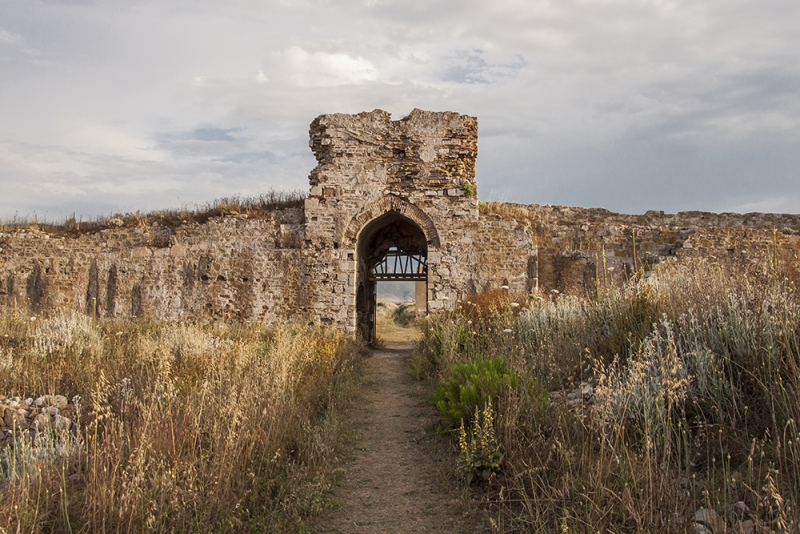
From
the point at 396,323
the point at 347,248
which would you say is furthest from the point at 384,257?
the point at 396,323

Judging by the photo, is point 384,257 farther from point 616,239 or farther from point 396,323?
point 396,323

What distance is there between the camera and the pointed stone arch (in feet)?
49.0

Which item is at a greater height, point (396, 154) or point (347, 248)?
point (396, 154)

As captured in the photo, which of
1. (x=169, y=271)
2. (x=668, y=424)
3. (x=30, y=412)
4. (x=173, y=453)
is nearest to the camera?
(x=668, y=424)

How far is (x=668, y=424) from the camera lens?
421cm

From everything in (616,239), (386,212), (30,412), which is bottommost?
(30,412)

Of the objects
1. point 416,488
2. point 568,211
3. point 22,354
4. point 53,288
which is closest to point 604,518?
point 416,488

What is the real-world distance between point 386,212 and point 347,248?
4.48 ft

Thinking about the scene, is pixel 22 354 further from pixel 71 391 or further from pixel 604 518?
pixel 604 518

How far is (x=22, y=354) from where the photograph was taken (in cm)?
842

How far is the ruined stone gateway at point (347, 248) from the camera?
14859mm

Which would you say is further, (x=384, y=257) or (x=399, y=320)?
(x=399, y=320)

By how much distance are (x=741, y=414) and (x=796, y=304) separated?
1.34 metres

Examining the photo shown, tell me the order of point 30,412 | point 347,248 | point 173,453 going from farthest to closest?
point 347,248 → point 30,412 → point 173,453
